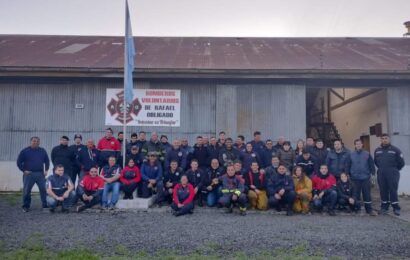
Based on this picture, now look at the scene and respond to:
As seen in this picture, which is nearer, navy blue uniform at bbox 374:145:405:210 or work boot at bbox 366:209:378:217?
work boot at bbox 366:209:378:217

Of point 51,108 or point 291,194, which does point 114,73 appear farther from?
point 291,194

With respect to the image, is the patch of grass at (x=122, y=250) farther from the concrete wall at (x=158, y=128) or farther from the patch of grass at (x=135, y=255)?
the concrete wall at (x=158, y=128)

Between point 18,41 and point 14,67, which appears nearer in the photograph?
point 14,67

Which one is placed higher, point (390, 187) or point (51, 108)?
point (51, 108)

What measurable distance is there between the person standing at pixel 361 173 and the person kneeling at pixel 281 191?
143cm

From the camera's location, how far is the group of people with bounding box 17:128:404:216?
7316 mm

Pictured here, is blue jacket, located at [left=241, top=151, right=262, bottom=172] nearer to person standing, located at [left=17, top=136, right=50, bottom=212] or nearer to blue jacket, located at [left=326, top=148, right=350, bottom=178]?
blue jacket, located at [left=326, top=148, right=350, bottom=178]

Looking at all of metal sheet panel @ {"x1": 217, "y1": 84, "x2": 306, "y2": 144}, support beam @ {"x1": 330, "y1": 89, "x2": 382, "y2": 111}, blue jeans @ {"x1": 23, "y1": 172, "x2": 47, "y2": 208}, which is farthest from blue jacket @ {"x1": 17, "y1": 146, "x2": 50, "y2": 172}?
support beam @ {"x1": 330, "y1": 89, "x2": 382, "y2": 111}

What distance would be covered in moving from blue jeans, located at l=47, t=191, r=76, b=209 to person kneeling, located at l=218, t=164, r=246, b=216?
10.8ft

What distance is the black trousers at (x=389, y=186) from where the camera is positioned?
7.30 m

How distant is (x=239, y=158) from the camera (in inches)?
318

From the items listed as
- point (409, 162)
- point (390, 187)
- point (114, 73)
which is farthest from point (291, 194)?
point (114, 73)

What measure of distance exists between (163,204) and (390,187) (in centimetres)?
516

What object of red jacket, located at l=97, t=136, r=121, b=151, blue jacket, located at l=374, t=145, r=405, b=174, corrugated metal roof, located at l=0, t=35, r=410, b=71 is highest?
corrugated metal roof, located at l=0, t=35, r=410, b=71
